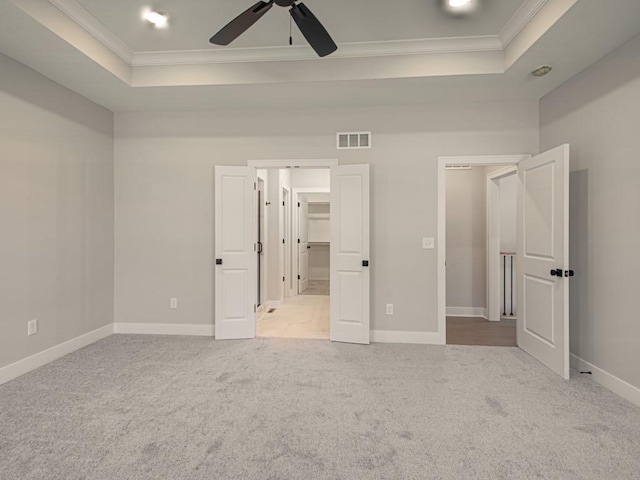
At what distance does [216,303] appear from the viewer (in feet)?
13.0

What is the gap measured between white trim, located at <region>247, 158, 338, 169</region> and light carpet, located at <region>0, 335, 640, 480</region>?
2.11 metres

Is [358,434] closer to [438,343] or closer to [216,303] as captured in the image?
[438,343]

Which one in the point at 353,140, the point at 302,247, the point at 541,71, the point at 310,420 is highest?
the point at 541,71

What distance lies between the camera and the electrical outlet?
3.07 meters

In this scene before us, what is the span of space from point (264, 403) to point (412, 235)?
2381 millimetres

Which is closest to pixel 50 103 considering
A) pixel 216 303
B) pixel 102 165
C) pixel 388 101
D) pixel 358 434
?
pixel 102 165

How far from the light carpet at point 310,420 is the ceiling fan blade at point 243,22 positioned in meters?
2.50

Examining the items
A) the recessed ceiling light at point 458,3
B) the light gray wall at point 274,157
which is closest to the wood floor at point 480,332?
the light gray wall at point 274,157

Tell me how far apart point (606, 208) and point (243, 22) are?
3093mm

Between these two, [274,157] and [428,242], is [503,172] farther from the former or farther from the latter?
[274,157]

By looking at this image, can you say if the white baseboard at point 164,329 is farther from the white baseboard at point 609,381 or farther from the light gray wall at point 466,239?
the white baseboard at point 609,381

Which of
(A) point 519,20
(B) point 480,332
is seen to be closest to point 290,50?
(A) point 519,20

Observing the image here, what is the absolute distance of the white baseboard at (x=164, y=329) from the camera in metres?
4.13

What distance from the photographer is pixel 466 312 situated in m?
5.11
